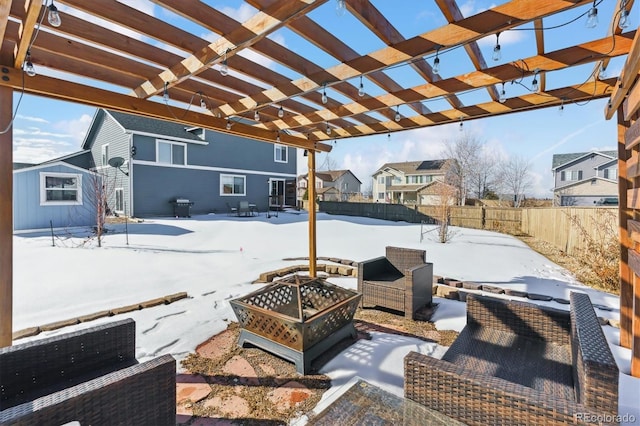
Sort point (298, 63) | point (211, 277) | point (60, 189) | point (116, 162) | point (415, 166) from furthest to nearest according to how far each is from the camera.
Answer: point (415, 166)
point (116, 162)
point (60, 189)
point (211, 277)
point (298, 63)

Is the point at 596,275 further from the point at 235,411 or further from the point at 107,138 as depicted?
the point at 107,138

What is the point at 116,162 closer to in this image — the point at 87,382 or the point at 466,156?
the point at 87,382

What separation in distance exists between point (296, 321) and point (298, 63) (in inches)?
84.8

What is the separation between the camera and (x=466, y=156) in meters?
22.1

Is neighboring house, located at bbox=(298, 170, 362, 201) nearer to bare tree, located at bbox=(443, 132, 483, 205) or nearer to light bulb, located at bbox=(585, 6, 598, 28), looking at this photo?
bare tree, located at bbox=(443, 132, 483, 205)

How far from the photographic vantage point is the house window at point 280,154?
18519mm

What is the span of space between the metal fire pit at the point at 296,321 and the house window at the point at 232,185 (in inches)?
542

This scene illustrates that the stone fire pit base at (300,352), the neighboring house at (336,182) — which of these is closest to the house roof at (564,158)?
the neighboring house at (336,182)

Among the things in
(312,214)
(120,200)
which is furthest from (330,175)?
(312,214)

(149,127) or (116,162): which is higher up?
(149,127)

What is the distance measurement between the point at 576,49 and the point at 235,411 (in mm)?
3660

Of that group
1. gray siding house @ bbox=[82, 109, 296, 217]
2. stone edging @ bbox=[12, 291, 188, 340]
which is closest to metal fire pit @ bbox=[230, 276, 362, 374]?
stone edging @ bbox=[12, 291, 188, 340]

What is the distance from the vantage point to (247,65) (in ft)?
8.92

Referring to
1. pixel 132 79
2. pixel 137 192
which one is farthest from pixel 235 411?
pixel 137 192
